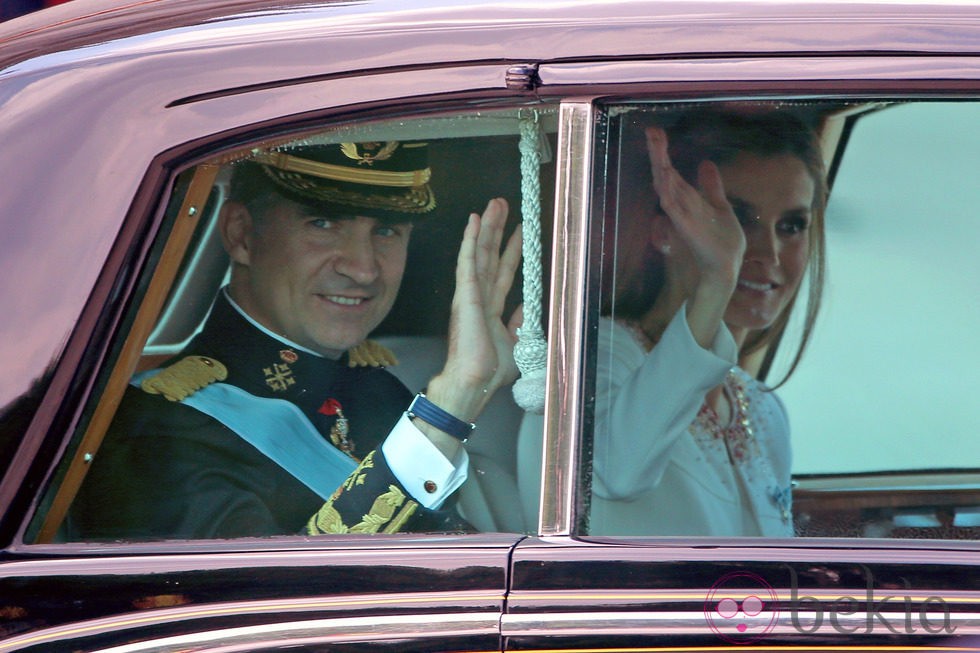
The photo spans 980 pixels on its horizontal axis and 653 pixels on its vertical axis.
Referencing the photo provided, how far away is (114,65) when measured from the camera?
1336 mm

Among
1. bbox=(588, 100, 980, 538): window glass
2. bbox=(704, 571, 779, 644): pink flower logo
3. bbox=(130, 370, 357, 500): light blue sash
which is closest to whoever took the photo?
bbox=(704, 571, 779, 644): pink flower logo

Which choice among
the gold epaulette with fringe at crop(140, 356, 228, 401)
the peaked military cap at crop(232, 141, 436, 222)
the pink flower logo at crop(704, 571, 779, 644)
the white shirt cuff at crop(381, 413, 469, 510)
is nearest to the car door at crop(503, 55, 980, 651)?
the pink flower logo at crop(704, 571, 779, 644)

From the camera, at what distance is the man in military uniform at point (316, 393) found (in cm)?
137

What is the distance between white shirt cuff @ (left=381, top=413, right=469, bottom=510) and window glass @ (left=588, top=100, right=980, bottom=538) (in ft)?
0.72

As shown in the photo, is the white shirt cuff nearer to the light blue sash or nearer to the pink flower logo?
the light blue sash

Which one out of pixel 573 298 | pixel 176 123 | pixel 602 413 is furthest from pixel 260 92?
pixel 602 413

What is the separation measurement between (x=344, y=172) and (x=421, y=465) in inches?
16.0

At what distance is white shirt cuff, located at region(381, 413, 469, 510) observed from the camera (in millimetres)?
1403

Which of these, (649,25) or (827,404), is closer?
(649,25)

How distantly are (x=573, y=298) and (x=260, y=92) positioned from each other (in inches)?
18.1

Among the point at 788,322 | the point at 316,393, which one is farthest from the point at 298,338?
the point at 788,322

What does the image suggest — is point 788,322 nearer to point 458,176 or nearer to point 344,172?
point 458,176

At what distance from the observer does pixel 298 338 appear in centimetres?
153

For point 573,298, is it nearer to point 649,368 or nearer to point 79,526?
point 649,368
